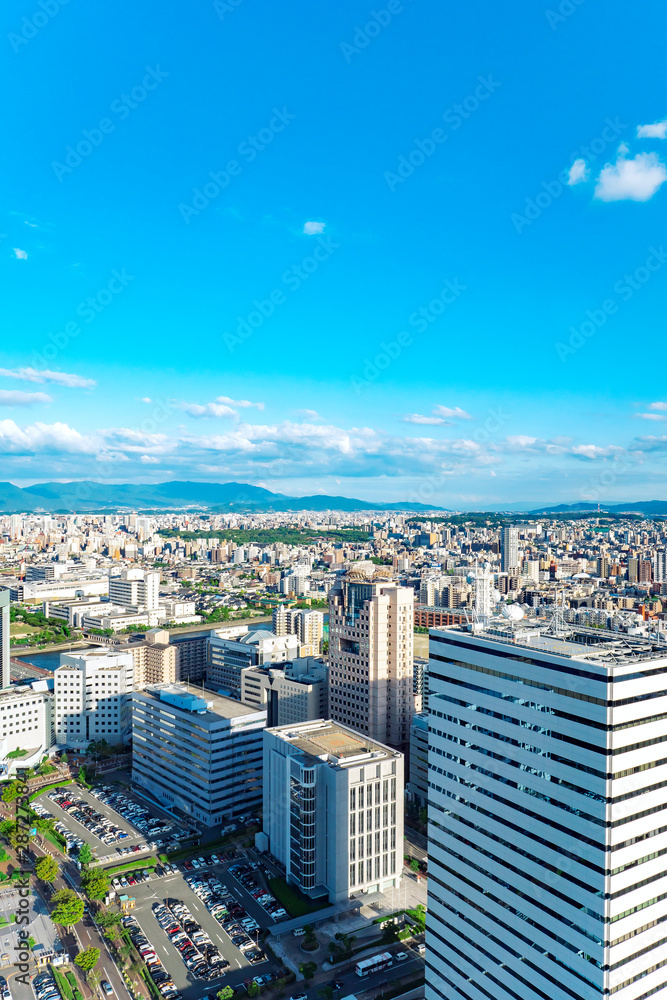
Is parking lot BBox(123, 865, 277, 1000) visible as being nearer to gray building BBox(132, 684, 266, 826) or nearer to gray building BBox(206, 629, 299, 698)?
gray building BBox(132, 684, 266, 826)

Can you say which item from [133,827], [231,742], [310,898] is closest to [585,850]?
[310,898]

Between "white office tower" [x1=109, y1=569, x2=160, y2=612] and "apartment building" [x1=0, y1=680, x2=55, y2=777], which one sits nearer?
"apartment building" [x1=0, y1=680, x2=55, y2=777]

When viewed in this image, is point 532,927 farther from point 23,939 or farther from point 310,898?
point 23,939

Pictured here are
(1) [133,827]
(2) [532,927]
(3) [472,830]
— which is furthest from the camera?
(1) [133,827]

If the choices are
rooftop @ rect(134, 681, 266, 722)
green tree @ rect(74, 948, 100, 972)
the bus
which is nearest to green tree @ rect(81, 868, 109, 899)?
green tree @ rect(74, 948, 100, 972)

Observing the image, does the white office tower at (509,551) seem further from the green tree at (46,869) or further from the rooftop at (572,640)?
the rooftop at (572,640)

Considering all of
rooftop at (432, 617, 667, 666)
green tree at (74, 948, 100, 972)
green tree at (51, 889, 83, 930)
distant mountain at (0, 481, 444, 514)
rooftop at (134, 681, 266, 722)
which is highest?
distant mountain at (0, 481, 444, 514)
